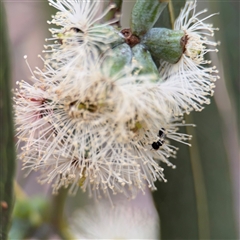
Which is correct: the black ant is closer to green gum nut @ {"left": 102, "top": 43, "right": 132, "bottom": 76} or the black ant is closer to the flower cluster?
the flower cluster

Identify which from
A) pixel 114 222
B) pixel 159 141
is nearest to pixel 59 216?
pixel 114 222

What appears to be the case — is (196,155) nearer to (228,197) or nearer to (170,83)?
(228,197)

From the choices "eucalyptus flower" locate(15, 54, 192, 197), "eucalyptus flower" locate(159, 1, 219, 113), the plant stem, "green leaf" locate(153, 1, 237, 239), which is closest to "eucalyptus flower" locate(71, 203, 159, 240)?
the plant stem

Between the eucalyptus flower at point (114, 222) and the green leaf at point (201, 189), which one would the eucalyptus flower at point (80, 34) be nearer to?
the green leaf at point (201, 189)

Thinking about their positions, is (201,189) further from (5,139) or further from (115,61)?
(5,139)

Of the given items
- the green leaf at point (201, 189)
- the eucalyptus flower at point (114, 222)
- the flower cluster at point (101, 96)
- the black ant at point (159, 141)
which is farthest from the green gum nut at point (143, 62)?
the eucalyptus flower at point (114, 222)

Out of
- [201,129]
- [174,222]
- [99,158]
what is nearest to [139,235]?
[174,222]

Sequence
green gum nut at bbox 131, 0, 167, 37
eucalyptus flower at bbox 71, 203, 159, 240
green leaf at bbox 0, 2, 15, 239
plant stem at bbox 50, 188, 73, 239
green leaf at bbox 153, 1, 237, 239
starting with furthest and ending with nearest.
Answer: eucalyptus flower at bbox 71, 203, 159, 240 < plant stem at bbox 50, 188, 73, 239 < green leaf at bbox 153, 1, 237, 239 < green gum nut at bbox 131, 0, 167, 37 < green leaf at bbox 0, 2, 15, 239
